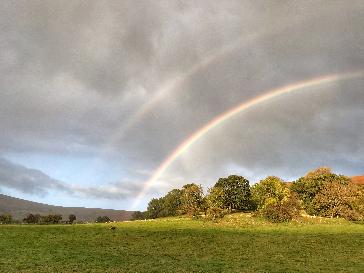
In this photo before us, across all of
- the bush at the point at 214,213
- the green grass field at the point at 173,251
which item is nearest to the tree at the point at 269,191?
the bush at the point at 214,213

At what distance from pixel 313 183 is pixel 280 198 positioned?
22874mm

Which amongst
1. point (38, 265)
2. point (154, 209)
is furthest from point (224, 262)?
point (154, 209)

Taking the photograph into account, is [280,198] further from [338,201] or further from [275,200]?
[338,201]

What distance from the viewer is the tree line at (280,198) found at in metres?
92.1

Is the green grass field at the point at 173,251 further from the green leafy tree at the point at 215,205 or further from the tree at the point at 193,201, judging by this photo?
the tree at the point at 193,201

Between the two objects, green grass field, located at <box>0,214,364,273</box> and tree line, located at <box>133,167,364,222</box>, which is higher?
tree line, located at <box>133,167,364,222</box>

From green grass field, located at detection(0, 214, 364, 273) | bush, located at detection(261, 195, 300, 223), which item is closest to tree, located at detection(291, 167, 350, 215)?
bush, located at detection(261, 195, 300, 223)

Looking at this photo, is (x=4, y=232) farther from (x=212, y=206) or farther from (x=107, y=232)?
(x=212, y=206)

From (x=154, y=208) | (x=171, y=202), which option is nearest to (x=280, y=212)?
(x=171, y=202)

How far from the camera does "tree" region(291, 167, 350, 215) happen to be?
116 meters

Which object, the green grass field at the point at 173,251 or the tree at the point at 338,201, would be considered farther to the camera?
the tree at the point at 338,201

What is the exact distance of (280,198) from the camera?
101 meters

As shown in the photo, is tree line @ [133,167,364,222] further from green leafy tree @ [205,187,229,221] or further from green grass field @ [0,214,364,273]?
green grass field @ [0,214,364,273]

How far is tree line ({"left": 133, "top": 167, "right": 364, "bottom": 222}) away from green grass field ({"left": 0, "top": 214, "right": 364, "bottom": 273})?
2509 cm
